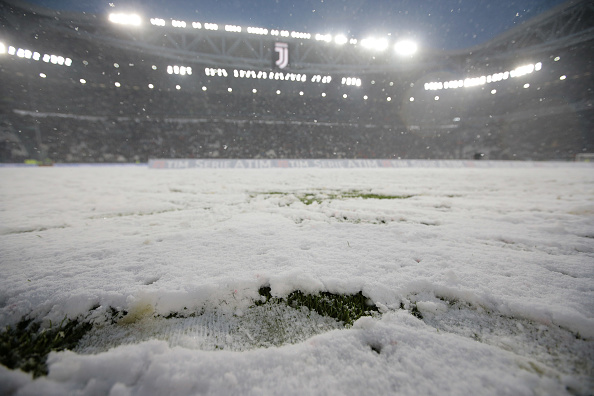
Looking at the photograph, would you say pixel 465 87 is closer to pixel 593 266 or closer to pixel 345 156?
pixel 345 156

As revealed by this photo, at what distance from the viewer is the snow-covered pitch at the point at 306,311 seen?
0.62 m

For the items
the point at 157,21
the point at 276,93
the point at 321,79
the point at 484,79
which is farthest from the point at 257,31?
the point at 484,79

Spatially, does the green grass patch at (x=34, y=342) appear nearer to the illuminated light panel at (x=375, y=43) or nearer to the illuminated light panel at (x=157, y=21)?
the illuminated light panel at (x=157, y=21)

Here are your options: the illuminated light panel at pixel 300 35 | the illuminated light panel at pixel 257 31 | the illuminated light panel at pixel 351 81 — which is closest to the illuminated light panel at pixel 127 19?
the illuminated light panel at pixel 257 31

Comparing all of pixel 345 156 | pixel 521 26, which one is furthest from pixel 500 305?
pixel 521 26

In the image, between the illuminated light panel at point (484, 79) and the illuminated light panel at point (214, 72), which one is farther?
the illuminated light panel at point (214, 72)

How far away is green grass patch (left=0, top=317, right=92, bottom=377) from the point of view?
63 centimetres

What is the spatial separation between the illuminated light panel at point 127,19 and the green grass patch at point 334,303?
25206mm

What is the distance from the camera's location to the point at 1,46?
16672 mm

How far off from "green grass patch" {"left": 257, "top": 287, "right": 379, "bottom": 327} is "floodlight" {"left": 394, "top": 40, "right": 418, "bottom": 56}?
28469 mm

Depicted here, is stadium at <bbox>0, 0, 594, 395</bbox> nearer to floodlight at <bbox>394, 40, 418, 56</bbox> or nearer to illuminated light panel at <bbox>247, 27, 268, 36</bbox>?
illuminated light panel at <bbox>247, 27, 268, 36</bbox>

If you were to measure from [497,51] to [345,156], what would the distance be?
16.7 meters

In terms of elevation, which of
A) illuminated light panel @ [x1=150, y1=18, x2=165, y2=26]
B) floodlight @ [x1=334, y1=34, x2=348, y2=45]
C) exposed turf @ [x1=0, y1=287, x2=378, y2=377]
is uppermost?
floodlight @ [x1=334, y1=34, x2=348, y2=45]

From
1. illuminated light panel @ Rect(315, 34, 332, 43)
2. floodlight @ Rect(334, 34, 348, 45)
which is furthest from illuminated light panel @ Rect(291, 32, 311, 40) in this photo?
floodlight @ Rect(334, 34, 348, 45)
